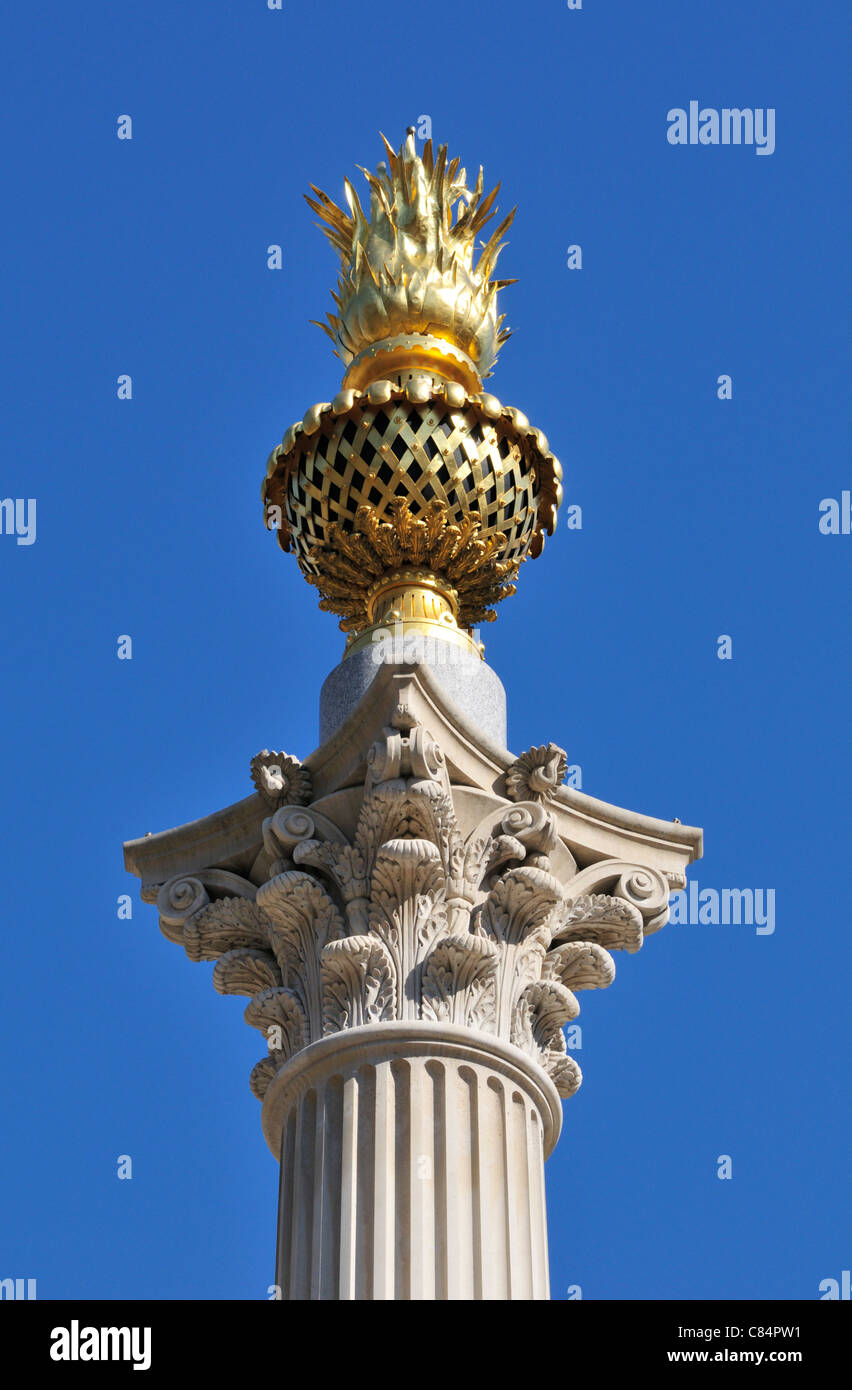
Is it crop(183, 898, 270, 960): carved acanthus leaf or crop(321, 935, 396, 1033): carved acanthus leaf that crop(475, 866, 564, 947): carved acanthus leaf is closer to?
crop(321, 935, 396, 1033): carved acanthus leaf

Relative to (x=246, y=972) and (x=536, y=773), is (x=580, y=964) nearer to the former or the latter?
(x=536, y=773)

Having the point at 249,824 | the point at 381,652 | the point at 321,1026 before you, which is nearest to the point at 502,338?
the point at 381,652

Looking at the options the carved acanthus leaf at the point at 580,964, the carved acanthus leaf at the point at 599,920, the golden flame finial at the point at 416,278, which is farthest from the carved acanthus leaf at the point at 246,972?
the golden flame finial at the point at 416,278

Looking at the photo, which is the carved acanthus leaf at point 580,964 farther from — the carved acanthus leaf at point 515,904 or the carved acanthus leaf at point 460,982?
the carved acanthus leaf at point 460,982

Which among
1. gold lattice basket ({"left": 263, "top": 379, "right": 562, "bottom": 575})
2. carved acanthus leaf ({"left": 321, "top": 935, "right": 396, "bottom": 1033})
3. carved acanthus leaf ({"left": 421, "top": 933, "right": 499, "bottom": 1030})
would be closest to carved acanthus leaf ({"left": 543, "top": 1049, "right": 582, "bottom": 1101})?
carved acanthus leaf ({"left": 421, "top": 933, "right": 499, "bottom": 1030})

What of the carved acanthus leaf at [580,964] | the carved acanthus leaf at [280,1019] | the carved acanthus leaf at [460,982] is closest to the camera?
the carved acanthus leaf at [460,982]

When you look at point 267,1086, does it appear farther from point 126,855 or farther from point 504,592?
point 504,592

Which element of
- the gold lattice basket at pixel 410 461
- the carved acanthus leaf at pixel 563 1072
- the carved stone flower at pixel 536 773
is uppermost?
the gold lattice basket at pixel 410 461

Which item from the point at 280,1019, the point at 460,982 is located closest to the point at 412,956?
the point at 460,982

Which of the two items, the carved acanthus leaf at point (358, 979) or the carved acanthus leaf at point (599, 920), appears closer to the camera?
the carved acanthus leaf at point (358, 979)

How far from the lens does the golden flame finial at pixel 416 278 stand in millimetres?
25125

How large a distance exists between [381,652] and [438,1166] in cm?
647

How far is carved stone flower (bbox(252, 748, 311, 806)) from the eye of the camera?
20.9 meters

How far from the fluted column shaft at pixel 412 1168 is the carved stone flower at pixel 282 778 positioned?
9.14 feet
